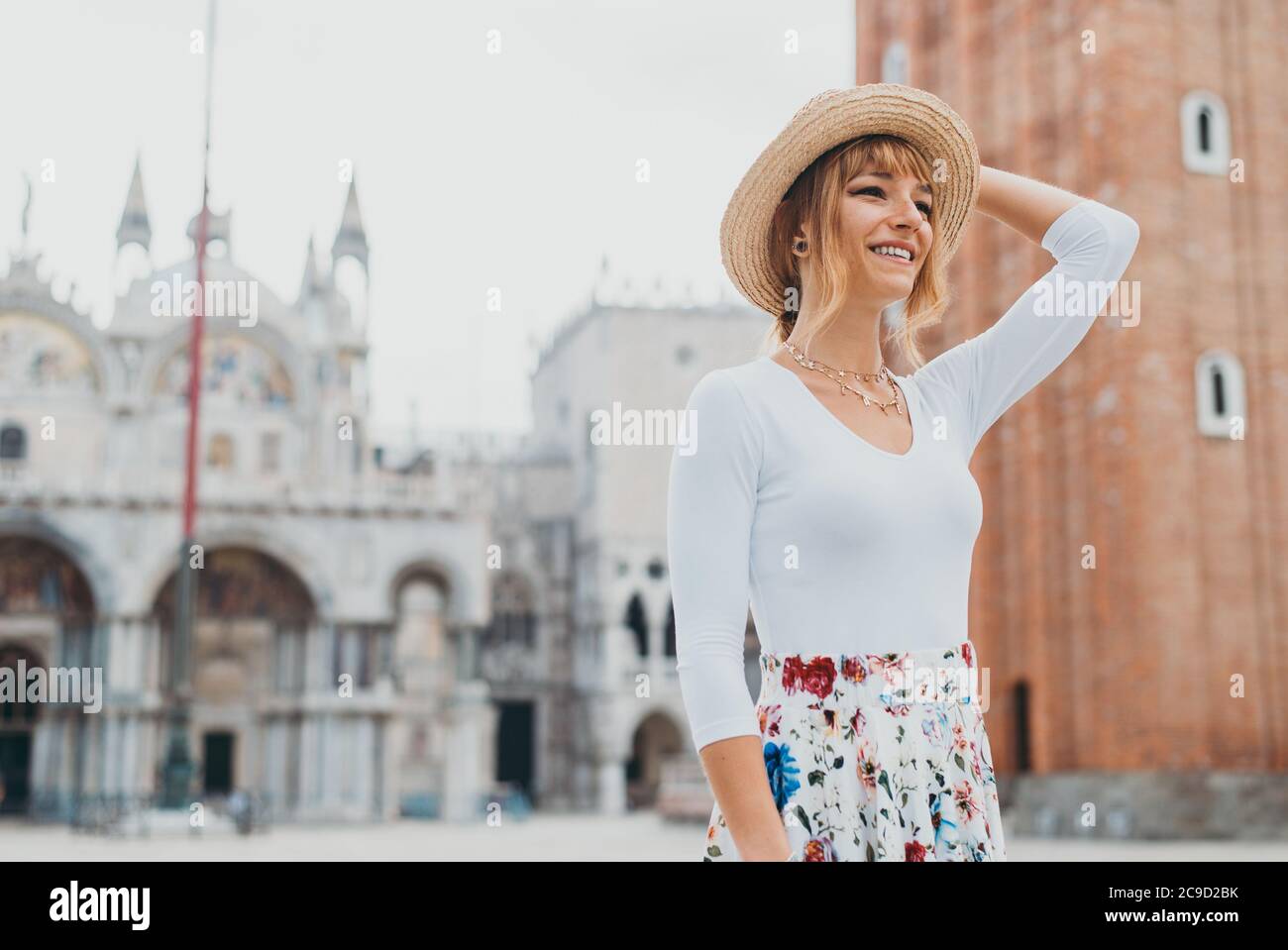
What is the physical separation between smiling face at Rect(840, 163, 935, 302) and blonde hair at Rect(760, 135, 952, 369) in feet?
0.05

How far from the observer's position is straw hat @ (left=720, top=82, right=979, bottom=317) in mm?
2416

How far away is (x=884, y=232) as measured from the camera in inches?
93.4

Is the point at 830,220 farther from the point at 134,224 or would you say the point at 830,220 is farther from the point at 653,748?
the point at 653,748

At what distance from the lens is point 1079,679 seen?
21328 mm

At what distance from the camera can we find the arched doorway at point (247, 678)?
110 feet

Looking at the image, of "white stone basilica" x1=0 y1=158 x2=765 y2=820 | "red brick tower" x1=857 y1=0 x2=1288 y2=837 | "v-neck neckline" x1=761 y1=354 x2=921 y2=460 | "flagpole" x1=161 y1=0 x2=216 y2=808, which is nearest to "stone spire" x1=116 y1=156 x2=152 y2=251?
"white stone basilica" x1=0 y1=158 x2=765 y2=820

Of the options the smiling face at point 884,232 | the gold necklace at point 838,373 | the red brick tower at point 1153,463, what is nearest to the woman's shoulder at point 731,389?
the gold necklace at point 838,373

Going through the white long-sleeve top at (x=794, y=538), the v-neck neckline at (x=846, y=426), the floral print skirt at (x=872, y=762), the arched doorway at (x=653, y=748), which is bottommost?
the arched doorway at (x=653, y=748)

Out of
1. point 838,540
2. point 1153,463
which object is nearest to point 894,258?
point 838,540

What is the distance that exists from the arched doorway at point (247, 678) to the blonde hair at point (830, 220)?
31.9 meters

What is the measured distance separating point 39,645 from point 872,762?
114 feet

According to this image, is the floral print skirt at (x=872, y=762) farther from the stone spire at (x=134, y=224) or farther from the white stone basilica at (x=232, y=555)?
the stone spire at (x=134, y=224)

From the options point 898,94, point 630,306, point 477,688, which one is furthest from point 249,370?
point 898,94

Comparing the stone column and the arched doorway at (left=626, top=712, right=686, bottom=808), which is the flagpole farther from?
the arched doorway at (left=626, top=712, right=686, bottom=808)
